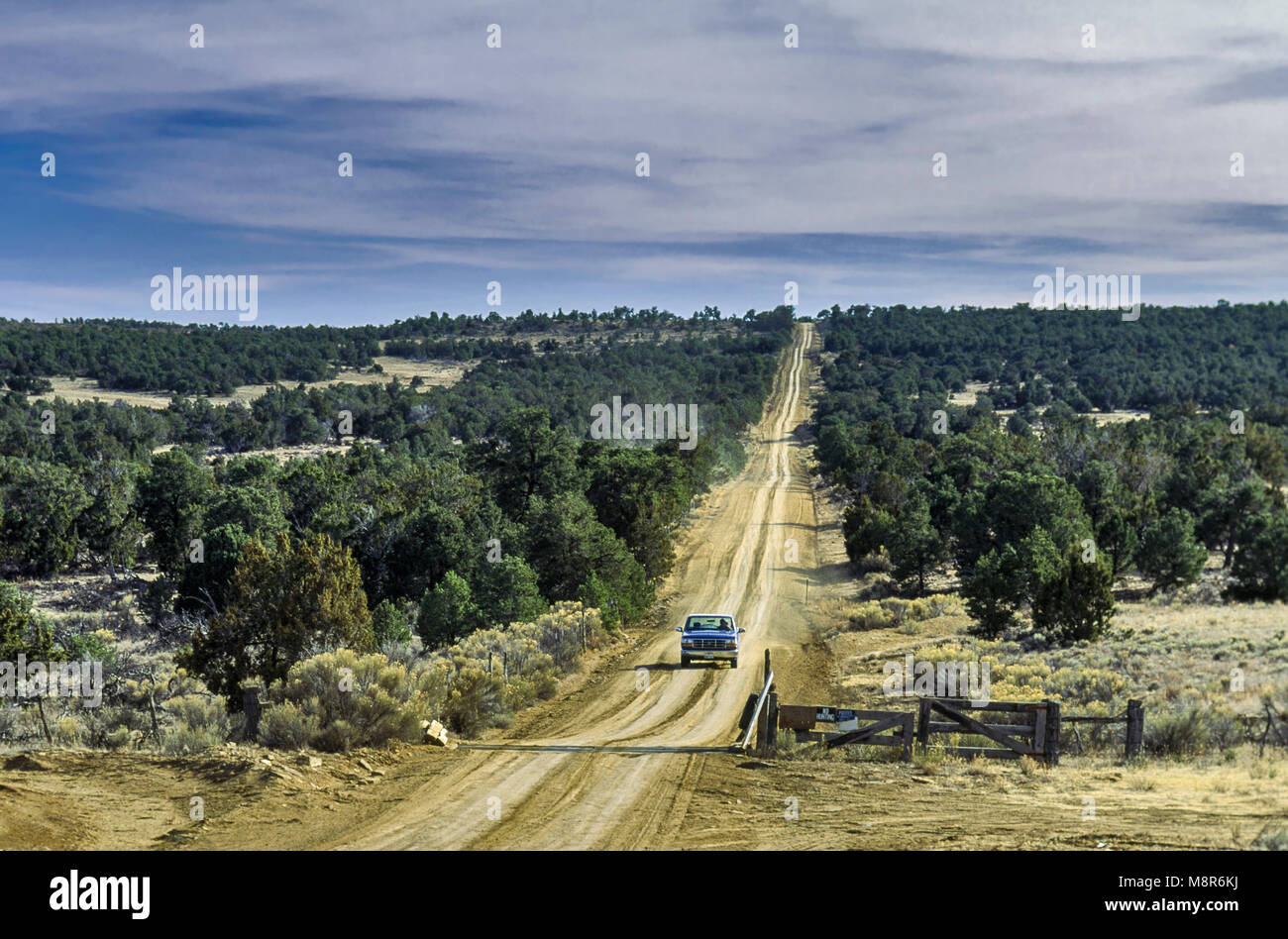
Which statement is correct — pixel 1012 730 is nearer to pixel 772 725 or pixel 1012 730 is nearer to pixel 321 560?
pixel 772 725

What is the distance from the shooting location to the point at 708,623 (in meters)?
31.0

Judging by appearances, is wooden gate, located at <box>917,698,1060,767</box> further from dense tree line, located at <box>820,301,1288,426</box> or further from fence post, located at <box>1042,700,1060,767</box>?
dense tree line, located at <box>820,301,1288,426</box>

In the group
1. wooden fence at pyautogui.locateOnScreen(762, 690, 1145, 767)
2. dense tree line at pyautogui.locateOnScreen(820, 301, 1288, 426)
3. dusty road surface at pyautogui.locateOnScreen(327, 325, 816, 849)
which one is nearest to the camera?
dusty road surface at pyautogui.locateOnScreen(327, 325, 816, 849)

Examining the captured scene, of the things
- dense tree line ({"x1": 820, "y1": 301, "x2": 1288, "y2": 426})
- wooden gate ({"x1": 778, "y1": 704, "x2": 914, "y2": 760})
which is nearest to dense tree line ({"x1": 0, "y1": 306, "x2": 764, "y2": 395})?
dense tree line ({"x1": 820, "y1": 301, "x2": 1288, "y2": 426})

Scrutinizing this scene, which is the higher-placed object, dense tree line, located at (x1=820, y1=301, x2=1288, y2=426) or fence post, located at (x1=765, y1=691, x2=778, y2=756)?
dense tree line, located at (x1=820, y1=301, x2=1288, y2=426)

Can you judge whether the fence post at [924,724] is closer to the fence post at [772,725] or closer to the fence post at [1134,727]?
→ the fence post at [772,725]

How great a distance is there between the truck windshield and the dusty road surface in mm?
1321

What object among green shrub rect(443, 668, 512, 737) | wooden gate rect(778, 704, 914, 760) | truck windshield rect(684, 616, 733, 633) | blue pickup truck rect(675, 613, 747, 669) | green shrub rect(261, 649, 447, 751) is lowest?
blue pickup truck rect(675, 613, 747, 669)

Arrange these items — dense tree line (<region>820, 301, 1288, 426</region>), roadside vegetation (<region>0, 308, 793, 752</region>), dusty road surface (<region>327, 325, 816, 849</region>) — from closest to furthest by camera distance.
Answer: dusty road surface (<region>327, 325, 816, 849</region>) → roadside vegetation (<region>0, 308, 793, 752</region>) → dense tree line (<region>820, 301, 1288, 426</region>)

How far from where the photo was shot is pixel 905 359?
17538cm

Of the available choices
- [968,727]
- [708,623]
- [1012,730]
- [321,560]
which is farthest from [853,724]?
[708,623]

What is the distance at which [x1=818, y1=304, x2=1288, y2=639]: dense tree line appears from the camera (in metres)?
33.7

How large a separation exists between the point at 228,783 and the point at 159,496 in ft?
142

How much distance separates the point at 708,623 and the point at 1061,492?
884 inches
